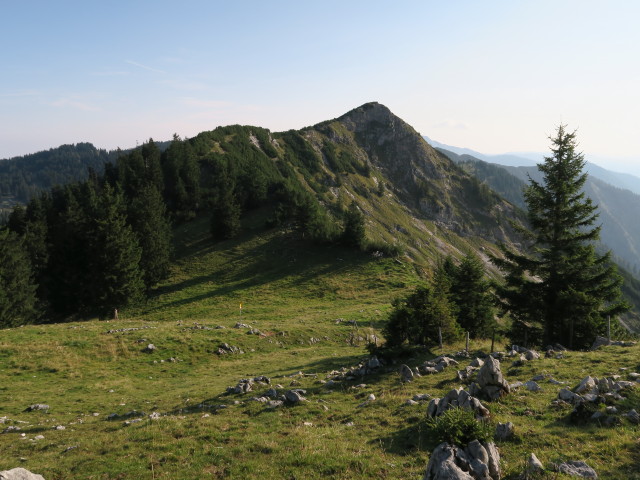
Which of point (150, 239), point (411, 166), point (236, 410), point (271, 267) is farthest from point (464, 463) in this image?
point (411, 166)

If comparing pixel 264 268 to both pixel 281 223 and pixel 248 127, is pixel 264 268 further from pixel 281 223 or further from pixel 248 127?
pixel 248 127

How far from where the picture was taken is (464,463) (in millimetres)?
8664

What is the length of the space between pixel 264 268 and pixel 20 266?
33822 millimetres

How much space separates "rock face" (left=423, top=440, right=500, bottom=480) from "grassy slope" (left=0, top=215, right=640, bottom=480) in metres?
0.69

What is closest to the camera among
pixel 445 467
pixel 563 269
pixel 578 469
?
pixel 445 467

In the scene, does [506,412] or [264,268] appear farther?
[264,268]

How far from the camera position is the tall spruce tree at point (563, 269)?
23.7m

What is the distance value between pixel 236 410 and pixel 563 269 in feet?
A: 74.6

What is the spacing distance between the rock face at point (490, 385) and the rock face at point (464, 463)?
4941 mm

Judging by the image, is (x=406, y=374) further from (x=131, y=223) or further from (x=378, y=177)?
(x=378, y=177)

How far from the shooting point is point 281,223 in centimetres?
7588

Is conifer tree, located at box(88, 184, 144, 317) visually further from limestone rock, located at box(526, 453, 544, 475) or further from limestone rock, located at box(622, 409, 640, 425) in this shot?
limestone rock, located at box(622, 409, 640, 425)

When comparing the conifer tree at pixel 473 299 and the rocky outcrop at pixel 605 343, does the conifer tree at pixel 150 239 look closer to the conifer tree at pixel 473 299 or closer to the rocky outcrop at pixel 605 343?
the conifer tree at pixel 473 299

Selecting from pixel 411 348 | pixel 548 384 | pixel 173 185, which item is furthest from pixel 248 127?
pixel 548 384
